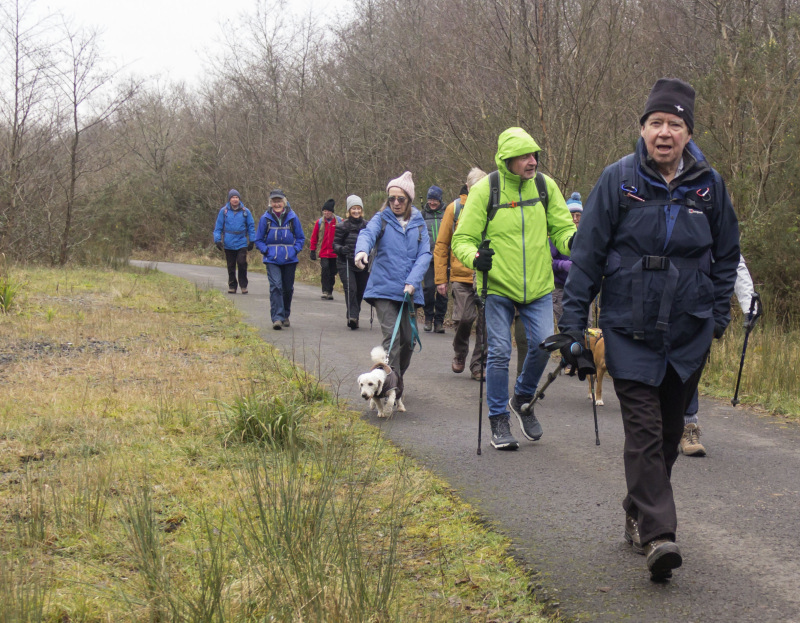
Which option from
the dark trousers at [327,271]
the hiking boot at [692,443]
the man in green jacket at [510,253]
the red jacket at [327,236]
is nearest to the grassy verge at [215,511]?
the man in green jacket at [510,253]

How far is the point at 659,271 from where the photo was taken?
3861mm

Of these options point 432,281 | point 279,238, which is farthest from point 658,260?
point 279,238

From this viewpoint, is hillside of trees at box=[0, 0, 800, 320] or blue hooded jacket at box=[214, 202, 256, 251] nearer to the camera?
hillside of trees at box=[0, 0, 800, 320]

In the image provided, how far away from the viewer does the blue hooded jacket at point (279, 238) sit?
45.0ft

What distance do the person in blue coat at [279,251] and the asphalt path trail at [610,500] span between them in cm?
442

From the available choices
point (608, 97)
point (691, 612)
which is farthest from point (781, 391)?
point (608, 97)

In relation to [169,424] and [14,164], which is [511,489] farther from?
[14,164]

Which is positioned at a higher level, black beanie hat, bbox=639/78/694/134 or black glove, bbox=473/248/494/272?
black beanie hat, bbox=639/78/694/134

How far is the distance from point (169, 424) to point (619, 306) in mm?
4126

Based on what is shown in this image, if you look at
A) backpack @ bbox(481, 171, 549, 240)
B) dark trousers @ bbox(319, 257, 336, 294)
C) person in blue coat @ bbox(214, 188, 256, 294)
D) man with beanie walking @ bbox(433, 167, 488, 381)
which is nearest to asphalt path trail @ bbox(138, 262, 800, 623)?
man with beanie walking @ bbox(433, 167, 488, 381)

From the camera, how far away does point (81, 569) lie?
4008mm

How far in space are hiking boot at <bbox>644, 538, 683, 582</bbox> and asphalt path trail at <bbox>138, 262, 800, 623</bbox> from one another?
10 cm

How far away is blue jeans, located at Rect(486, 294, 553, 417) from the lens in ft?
20.6

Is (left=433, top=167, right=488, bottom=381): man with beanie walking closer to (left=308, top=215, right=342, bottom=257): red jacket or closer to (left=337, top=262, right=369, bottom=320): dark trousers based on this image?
(left=337, top=262, right=369, bottom=320): dark trousers
